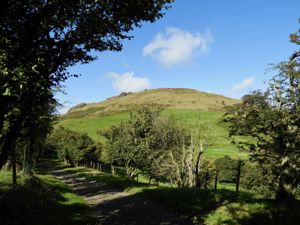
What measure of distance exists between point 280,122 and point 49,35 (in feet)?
36.5

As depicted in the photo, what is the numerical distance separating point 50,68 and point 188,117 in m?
126

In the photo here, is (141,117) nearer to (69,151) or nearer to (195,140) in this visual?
(195,140)

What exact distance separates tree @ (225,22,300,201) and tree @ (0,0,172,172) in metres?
7.59

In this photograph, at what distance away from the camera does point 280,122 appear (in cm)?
1703

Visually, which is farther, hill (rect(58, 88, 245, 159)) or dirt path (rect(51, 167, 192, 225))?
hill (rect(58, 88, 245, 159))

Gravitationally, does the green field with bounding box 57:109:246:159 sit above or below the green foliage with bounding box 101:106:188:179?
above

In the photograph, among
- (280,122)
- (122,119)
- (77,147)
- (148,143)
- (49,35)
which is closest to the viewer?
(49,35)

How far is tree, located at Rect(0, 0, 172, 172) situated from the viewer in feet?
37.7

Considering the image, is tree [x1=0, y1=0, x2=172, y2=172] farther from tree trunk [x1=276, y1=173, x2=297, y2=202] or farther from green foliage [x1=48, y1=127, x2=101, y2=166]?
green foliage [x1=48, y1=127, x2=101, y2=166]

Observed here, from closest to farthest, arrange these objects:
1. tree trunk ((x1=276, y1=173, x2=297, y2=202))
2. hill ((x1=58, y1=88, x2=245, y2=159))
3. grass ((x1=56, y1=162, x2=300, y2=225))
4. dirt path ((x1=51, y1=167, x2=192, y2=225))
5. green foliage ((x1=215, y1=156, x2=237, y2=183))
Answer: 1. grass ((x1=56, y1=162, x2=300, y2=225))
2. dirt path ((x1=51, y1=167, x2=192, y2=225))
3. tree trunk ((x1=276, y1=173, x2=297, y2=202))
4. green foliage ((x1=215, y1=156, x2=237, y2=183))
5. hill ((x1=58, y1=88, x2=245, y2=159))

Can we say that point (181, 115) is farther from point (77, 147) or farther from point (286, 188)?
point (286, 188)

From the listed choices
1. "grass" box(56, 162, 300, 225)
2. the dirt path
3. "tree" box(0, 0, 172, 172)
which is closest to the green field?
the dirt path

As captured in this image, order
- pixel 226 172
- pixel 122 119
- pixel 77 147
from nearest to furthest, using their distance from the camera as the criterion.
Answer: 1. pixel 226 172
2. pixel 77 147
3. pixel 122 119

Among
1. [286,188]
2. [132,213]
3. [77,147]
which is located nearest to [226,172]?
[77,147]
